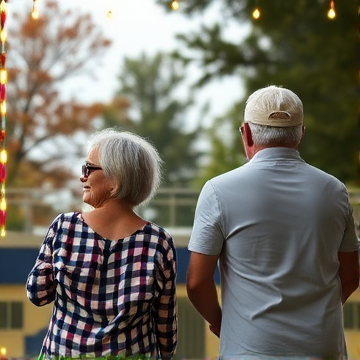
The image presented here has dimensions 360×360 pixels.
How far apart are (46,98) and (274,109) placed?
38.4ft

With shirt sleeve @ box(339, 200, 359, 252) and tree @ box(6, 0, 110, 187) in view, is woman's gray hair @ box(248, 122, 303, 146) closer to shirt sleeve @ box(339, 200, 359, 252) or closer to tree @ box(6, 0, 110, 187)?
shirt sleeve @ box(339, 200, 359, 252)

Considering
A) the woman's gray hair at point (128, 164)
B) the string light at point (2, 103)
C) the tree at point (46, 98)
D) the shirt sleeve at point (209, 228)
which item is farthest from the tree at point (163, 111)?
the shirt sleeve at point (209, 228)

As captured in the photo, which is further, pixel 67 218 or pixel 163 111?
pixel 163 111

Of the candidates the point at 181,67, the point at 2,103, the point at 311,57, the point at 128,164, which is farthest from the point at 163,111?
the point at 128,164

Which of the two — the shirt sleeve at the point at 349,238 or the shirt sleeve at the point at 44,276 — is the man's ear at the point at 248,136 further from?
the shirt sleeve at the point at 44,276

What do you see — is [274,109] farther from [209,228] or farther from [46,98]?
[46,98]

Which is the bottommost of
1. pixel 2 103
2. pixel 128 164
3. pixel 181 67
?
pixel 128 164

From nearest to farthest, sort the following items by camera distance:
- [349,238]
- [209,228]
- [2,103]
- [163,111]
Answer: [209,228], [349,238], [2,103], [163,111]

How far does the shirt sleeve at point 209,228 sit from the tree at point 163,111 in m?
15.6

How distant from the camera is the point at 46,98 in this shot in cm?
1312

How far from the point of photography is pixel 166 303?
1761 mm

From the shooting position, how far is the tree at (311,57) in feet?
36.0

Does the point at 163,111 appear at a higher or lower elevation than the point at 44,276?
higher

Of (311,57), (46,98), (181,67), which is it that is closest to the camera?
(311,57)
